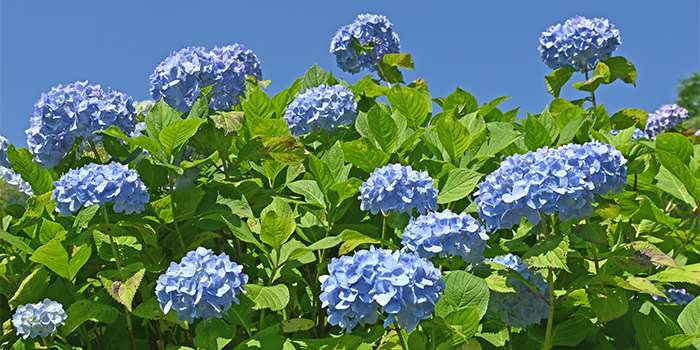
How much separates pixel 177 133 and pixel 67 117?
81 cm

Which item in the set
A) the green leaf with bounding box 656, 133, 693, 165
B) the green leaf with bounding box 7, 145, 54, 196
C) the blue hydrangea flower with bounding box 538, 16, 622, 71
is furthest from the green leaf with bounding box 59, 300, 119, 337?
the blue hydrangea flower with bounding box 538, 16, 622, 71

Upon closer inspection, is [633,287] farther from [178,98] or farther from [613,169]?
[178,98]

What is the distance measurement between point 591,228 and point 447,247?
A: 541 mm

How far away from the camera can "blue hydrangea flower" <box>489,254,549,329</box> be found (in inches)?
96.8

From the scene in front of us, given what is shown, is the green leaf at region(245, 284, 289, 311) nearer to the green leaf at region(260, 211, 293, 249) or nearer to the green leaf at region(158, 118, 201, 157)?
the green leaf at region(260, 211, 293, 249)

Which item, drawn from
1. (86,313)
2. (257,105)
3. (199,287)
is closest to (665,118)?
(257,105)

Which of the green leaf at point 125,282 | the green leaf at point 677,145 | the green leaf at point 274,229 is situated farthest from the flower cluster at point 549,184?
the green leaf at point 125,282

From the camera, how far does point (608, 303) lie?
7.92 ft

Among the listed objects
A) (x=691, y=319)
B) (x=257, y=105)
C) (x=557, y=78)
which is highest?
(x=557, y=78)

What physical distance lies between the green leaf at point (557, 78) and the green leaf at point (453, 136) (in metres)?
2.32

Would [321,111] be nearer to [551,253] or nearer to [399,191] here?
[399,191]

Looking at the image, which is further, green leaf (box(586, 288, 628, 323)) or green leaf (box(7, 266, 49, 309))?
green leaf (box(7, 266, 49, 309))

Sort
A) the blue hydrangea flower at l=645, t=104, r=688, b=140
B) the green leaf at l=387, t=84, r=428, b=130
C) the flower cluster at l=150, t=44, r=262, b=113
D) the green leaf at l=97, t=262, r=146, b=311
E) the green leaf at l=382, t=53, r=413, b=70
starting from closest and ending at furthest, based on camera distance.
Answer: the green leaf at l=97, t=262, r=146, b=311
the flower cluster at l=150, t=44, r=262, b=113
the green leaf at l=387, t=84, r=428, b=130
the green leaf at l=382, t=53, r=413, b=70
the blue hydrangea flower at l=645, t=104, r=688, b=140

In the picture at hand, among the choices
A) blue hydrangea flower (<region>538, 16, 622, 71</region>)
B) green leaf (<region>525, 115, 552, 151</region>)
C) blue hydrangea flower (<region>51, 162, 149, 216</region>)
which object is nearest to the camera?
blue hydrangea flower (<region>51, 162, 149, 216</region>)
